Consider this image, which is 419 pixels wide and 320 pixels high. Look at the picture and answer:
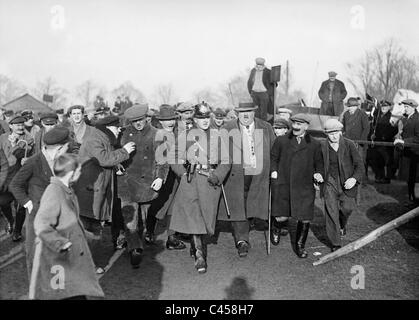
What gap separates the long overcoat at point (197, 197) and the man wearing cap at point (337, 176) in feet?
5.34

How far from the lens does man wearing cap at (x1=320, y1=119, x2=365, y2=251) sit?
21.4 feet

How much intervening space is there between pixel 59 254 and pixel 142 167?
2865mm

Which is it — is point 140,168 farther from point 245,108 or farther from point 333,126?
point 333,126

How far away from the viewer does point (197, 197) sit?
616 centimetres

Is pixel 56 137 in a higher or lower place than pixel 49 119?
higher

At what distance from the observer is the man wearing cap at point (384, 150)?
Answer: 503 inches

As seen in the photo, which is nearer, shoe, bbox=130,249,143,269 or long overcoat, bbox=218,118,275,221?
shoe, bbox=130,249,143,269

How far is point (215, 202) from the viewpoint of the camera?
20.5 ft

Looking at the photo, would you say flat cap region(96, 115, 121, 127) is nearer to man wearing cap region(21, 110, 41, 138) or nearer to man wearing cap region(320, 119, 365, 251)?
man wearing cap region(320, 119, 365, 251)

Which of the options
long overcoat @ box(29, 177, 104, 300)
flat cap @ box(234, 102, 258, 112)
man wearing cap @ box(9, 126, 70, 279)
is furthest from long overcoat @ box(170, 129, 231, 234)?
long overcoat @ box(29, 177, 104, 300)

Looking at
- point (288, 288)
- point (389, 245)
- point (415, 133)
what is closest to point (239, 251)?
point (288, 288)

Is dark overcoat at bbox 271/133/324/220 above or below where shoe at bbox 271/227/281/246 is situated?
above

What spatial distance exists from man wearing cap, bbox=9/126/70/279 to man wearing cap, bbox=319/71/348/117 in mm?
10087

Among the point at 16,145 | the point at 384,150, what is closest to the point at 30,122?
the point at 16,145
